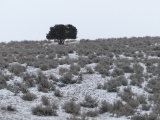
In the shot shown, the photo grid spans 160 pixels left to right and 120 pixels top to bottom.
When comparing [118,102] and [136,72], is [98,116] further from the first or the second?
[136,72]

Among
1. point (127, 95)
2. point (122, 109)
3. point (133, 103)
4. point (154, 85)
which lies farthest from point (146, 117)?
point (154, 85)

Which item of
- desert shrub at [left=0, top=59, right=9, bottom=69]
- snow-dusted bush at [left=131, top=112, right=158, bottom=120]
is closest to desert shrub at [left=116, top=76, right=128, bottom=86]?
snow-dusted bush at [left=131, top=112, right=158, bottom=120]

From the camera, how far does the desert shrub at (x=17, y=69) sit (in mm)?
17030

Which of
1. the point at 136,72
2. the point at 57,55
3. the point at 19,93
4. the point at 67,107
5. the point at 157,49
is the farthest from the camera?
the point at 157,49

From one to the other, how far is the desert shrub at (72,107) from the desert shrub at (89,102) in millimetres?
396

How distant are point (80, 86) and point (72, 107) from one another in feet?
8.61

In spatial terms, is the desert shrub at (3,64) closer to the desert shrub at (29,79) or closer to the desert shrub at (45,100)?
the desert shrub at (29,79)

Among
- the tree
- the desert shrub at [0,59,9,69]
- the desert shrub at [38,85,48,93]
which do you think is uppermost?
the tree

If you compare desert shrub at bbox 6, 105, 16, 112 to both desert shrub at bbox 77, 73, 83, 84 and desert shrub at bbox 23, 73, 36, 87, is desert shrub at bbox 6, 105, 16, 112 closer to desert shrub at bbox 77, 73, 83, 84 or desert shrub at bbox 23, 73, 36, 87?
desert shrub at bbox 23, 73, 36, 87

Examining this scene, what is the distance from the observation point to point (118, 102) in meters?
13.4

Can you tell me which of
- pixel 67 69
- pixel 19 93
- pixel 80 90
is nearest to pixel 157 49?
pixel 67 69

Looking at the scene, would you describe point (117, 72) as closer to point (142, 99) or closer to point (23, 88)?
point (142, 99)

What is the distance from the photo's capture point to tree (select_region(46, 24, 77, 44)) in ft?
105

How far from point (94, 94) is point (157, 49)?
35.7 ft
